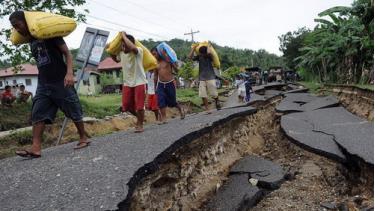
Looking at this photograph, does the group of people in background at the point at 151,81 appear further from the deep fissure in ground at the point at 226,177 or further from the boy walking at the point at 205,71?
the deep fissure in ground at the point at 226,177

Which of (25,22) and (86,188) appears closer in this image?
(86,188)

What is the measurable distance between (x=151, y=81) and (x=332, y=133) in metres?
3.78

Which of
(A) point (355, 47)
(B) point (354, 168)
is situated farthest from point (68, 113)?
(A) point (355, 47)

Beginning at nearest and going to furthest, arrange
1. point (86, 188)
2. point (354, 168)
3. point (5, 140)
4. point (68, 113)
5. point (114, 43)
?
point (86, 188)
point (68, 113)
point (354, 168)
point (114, 43)
point (5, 140)

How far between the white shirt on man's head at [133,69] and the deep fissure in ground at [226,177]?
125 cm

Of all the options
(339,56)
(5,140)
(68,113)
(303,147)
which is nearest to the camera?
(68,113)

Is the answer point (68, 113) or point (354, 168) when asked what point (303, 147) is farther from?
point (68, 113)

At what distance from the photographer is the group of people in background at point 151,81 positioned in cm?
602

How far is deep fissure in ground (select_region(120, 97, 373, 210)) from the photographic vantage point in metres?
4.15

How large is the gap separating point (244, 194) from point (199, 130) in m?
1.05

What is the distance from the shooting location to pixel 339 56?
1909cm

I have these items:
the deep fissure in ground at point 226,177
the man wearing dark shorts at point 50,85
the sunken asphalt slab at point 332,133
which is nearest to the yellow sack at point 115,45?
the man wearing dark shorts at point 50,85

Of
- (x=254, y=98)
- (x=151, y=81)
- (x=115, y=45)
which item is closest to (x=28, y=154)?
(x=115, y=45)

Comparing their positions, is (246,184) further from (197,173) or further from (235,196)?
(197,173)
